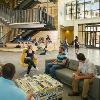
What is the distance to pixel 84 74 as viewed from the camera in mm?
6766

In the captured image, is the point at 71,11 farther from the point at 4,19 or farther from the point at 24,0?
the point at 4,19

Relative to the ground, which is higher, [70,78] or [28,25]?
[28,25]

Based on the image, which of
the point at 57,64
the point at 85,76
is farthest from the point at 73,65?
the point at 85,76

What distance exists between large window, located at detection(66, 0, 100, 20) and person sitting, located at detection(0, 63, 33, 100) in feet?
97.4

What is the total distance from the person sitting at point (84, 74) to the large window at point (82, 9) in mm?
25562

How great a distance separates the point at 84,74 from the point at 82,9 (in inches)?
1172

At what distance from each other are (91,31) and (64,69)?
2468 cm

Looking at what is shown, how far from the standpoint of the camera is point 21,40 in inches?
1007

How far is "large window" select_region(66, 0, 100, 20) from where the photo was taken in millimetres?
33250

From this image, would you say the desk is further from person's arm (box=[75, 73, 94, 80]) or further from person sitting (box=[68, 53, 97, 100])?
person's arm (box=[75, 73, 94, 80])

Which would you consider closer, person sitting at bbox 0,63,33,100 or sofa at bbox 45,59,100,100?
person sitting at bbox 0,63,33,100

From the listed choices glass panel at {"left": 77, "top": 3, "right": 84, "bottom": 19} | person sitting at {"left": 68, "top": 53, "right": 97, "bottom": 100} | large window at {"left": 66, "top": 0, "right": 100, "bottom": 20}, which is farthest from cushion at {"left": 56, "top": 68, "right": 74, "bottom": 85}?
glass panel at {"left": 77, "top": 3, "right": 84, "bottom": 19}

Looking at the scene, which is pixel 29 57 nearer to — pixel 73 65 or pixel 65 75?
pixel 73 65

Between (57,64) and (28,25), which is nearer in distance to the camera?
(57,64)
